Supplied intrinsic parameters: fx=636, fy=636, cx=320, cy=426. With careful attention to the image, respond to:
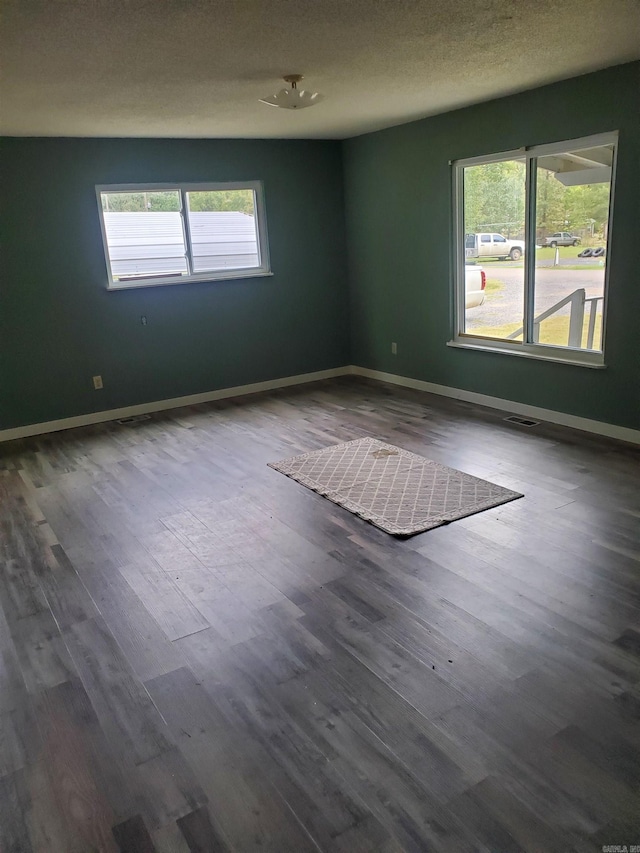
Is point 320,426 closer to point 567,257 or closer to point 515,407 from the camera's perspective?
point 515,407

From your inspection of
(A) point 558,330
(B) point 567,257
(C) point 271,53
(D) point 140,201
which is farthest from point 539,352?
(D) point 140,201

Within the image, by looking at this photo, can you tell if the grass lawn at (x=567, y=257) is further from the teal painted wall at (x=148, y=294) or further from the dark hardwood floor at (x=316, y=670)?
the teal painted wall at (x=148, y=294)

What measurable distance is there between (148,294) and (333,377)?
2148 millimetres

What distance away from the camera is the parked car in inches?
174

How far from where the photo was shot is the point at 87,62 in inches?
118

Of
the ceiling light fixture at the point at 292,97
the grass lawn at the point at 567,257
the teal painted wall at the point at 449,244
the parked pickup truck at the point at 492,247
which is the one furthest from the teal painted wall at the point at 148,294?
the grass lawn at the point at 567,257

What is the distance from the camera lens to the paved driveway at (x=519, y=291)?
174 inches

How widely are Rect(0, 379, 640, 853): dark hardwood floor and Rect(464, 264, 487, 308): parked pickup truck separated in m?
1.83

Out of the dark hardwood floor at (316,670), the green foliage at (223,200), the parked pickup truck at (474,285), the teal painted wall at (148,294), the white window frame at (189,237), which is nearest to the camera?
the dark hardwood floor at (316,670)

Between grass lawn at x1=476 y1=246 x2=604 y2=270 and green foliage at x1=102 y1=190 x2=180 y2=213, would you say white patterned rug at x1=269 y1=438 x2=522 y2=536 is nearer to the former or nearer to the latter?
grass lawn at x1=476 y1=246 x2=604 y2=270

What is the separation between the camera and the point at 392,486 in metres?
3.78

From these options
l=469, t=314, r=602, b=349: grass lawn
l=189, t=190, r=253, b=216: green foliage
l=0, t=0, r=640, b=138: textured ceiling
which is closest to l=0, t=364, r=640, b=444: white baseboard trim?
l=469, t=314, r=602, b=349: grass lawn

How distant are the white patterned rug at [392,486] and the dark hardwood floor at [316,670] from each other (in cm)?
11

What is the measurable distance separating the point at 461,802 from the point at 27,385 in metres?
4.78
